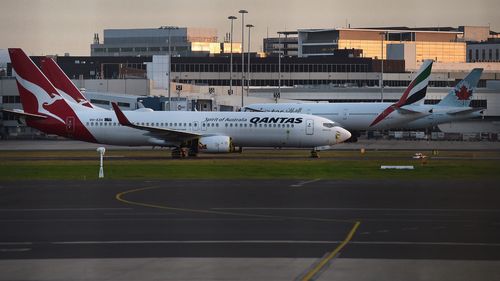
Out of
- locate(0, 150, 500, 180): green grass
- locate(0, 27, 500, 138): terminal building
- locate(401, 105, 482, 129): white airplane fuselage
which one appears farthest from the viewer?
locate(0, 27, 500, 138): terminal building

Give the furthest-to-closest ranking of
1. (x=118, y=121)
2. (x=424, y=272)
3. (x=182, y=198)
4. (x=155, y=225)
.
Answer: (x=118, y=121)
(x=182, y=198)
(x=155, y=225)
(x=424, y=272)

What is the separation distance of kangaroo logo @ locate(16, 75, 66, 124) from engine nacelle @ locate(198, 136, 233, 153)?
32.8 feet

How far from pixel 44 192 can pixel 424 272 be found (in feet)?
73.9

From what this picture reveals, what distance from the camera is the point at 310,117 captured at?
73000 millimetres

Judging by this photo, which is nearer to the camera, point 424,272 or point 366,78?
point 424,272

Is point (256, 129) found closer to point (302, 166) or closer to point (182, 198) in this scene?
point (302, 166)

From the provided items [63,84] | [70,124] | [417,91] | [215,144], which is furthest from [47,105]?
[417,91]

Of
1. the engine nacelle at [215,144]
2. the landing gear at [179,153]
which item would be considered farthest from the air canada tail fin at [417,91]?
the landing gear at [179,153]

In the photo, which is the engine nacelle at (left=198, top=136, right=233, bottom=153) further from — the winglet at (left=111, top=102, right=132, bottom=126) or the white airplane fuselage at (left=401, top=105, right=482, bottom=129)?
the white airplane fuselage at (left=401, top=105, right=482, bottom=129)

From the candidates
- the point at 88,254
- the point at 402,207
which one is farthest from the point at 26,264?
the point at 402,207

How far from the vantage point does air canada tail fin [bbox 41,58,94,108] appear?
255ft

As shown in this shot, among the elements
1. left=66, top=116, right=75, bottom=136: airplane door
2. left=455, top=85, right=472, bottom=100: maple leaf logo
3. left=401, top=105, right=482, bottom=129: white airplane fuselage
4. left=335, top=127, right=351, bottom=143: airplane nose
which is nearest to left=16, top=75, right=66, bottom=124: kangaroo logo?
left=66, top=116, right=75, bottom=136: airplane door

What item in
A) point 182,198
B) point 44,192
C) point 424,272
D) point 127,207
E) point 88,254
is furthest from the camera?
point 44,192

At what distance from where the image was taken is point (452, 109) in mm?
96188
